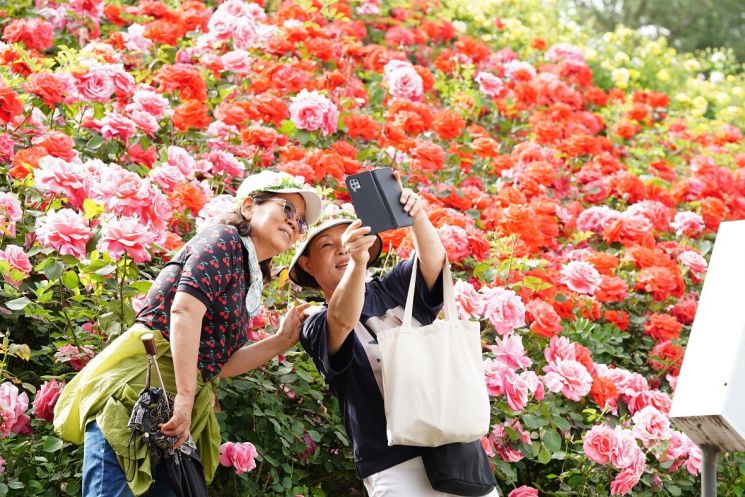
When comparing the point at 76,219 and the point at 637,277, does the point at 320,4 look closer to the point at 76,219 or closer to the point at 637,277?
the point at 637,277

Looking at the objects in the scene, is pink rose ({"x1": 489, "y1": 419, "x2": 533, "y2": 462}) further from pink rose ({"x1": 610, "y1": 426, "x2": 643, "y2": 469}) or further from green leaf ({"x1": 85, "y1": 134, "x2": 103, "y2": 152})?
green leaf ({"x1": 85, "y1": 134, "x2": 103, "y2": 152})

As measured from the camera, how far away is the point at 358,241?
2.47 meters

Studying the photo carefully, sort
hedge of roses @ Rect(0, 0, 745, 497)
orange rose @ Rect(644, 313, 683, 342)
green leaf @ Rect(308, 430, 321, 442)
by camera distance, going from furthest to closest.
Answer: orange rose @ Rect(644, 313, 683, 342) → green leaf @ Rect(308, 430, 321, 442) → hedge of roses @ Rect(0, 0, 745, 497)

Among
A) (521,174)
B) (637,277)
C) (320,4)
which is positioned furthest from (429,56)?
(637,277)

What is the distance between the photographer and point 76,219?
9.56 feet

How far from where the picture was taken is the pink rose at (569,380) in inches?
137

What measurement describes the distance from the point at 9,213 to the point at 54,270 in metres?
0.31

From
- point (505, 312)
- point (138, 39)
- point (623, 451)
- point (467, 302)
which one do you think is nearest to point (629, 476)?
point (623, 451)

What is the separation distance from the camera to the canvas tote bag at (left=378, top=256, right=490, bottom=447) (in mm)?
2521

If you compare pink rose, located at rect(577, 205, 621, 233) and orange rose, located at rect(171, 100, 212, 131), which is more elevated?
orange rose, located at rect(171, 100, 212, 131)

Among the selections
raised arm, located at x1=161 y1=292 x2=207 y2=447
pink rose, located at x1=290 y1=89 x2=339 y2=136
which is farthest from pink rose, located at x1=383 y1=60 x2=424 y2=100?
raised arm, located at x1=161 y1=292 x2=207 y2=447

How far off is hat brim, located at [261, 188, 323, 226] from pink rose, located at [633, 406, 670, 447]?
4.64ft

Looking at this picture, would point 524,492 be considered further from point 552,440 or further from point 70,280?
point 70,280

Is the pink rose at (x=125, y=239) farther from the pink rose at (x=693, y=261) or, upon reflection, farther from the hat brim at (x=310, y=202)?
the pink rose at (x=693, y=261)
